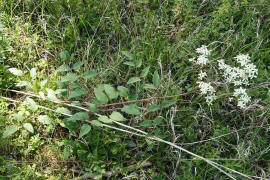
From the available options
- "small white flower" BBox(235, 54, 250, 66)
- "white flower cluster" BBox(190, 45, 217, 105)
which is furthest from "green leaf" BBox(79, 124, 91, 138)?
"small white flower" BBox(235, 54, 250, 66)

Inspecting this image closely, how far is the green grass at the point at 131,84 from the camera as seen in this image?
94.8 inches

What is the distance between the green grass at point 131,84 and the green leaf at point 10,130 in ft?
0.37

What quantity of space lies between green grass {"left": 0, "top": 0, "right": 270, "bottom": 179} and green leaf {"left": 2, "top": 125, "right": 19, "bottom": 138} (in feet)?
0.37

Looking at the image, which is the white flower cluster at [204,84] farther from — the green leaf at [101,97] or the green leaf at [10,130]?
the green leaf at [10,130]

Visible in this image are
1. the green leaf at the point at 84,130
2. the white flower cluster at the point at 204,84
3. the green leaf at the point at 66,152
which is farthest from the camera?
the green leaf at the point at 66,152

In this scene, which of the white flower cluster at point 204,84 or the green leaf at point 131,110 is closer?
the green leaf at point 131,110

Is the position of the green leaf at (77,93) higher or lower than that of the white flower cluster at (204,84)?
lower

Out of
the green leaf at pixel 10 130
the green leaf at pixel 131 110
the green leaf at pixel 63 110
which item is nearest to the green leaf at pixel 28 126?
the green leaf at pixel 10 130

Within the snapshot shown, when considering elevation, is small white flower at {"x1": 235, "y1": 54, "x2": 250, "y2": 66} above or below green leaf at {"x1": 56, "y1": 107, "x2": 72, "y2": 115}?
above

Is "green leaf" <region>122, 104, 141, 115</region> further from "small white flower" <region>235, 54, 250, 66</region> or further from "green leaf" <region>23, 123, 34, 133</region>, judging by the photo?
"small white flower" <region>235, 54, 250, 66</region>

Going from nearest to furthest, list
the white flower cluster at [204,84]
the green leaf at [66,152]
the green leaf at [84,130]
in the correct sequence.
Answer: the green leaf at [84,130]
the white flower cluster at [204,84]
the green leaf at [66,152]

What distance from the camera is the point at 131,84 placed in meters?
2.79

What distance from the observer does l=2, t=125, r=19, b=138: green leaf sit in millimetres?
2252

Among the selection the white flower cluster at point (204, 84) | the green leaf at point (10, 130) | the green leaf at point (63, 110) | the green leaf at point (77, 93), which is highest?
the white flower cluster at point (204, 84)
